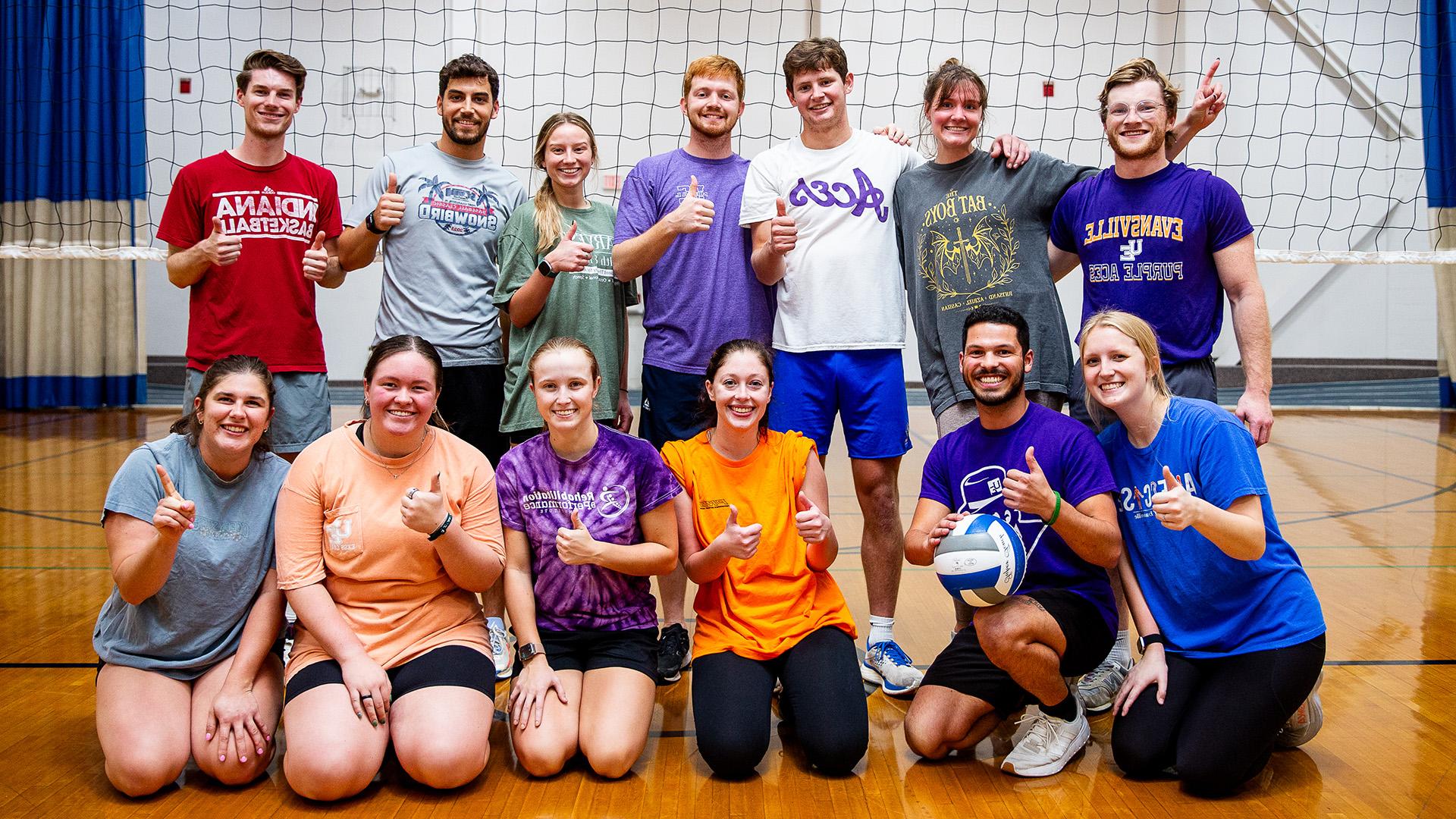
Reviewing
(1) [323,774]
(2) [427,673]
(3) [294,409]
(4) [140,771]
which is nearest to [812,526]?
(2) [427,673]

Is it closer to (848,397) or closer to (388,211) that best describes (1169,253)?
(848,397)

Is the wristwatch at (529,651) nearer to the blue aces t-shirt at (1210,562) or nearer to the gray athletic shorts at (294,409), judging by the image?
the gray athletic shorts at (294,409)

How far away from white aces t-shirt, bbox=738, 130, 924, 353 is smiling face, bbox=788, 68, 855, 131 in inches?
3.7

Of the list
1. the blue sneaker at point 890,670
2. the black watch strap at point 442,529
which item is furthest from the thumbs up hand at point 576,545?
the blue sneaker at point 890,670

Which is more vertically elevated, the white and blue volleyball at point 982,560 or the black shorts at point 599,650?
the white and blue volleyball at point 982,560

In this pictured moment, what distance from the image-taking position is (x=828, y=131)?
125 inches

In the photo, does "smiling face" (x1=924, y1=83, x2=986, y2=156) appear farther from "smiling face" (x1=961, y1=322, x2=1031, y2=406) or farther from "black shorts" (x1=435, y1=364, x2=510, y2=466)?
"black shorts" (x1=435, y1=364, x2=510, y2=466)

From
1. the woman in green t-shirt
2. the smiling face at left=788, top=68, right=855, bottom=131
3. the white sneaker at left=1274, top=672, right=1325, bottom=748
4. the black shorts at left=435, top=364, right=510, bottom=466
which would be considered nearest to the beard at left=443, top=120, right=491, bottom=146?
the woman in green t-shirt

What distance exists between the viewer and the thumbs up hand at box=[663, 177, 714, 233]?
2.95 m

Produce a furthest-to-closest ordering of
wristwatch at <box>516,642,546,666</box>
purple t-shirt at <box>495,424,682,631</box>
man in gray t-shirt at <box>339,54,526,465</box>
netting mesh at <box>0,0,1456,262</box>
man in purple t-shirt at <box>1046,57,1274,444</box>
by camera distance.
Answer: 1. netting mesh at <box>0,0,1456,262</box>
2. man in gray t-shirt at <box>339,54,526,465</box>
3. man in purple t-shirt at <box>1046,57,1274,444</box>
4. purple t-shirt at <box>495,424,682,631</box>
5. wristwatch at <box>516,642,546,666</box>

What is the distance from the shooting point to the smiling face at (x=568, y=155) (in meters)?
3.18

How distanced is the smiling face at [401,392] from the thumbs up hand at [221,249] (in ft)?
2.98

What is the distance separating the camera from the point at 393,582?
2.49 metres

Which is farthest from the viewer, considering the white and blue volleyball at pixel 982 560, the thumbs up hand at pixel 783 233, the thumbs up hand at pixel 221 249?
the thumbs up hand at pixel 221 249
